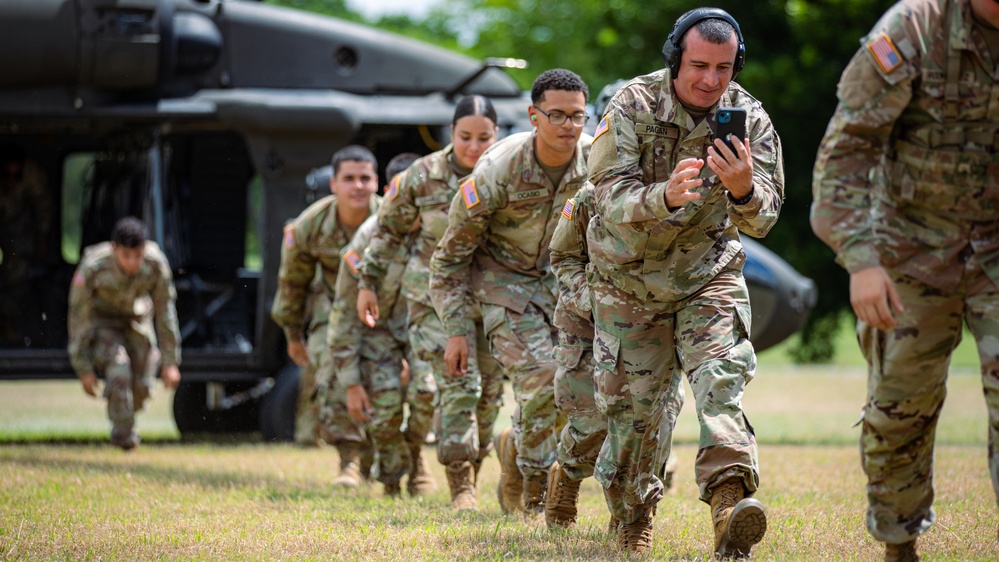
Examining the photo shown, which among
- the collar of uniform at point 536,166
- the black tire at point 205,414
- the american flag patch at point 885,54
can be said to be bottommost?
the black tire at point 205,414

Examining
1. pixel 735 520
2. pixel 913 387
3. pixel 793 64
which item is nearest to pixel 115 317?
pixel 735 520

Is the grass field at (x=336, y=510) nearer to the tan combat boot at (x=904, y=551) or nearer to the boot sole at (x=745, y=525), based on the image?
the boot sole at (x=745, y=525)

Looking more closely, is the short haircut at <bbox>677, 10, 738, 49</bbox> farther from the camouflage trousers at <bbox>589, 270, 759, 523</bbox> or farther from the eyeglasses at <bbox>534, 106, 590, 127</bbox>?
the eyeglasses at <bbox>534, 106, 590, 127</bbox>

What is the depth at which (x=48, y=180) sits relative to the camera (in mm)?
13156

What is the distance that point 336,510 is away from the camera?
7.01 m

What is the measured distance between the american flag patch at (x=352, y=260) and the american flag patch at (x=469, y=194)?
1624 mm

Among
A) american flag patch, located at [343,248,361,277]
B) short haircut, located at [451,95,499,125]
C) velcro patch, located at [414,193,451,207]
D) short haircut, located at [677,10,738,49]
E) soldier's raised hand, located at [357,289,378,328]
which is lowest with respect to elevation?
soldier's raised hand, located at [357,289,378,328]

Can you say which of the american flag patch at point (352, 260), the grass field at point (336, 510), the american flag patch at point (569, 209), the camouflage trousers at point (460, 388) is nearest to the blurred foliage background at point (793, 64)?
the grass field at point (336, 510)

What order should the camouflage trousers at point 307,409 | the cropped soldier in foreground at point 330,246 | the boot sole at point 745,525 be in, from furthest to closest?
the camouflage trousers at point 307,409 < the cropped soldier in foreground at point 330,246 < the boot sole at point 745,525

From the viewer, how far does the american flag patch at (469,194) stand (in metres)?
6.54

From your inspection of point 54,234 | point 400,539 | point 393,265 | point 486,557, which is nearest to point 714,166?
point 486,557

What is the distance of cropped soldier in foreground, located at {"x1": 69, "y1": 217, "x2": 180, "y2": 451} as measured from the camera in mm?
11039

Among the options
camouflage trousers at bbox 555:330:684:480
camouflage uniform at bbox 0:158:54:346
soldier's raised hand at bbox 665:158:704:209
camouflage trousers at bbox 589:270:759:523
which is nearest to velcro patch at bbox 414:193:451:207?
camouflage trousers at bbox 555:330:684:480

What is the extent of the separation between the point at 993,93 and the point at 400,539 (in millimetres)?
2950
